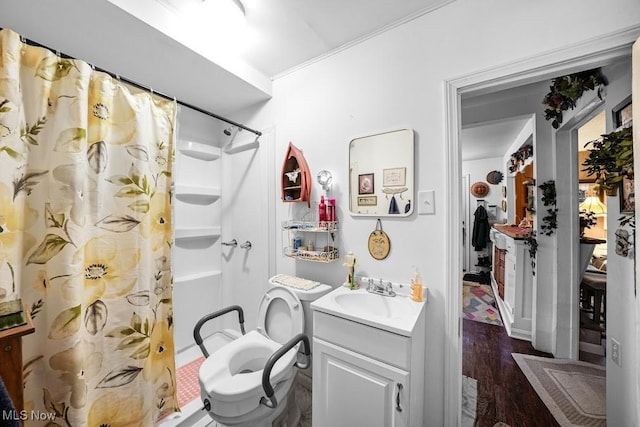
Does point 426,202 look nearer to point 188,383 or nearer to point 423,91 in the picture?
point 423,91

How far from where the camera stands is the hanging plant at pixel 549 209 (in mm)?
1946

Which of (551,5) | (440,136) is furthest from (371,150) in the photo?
(551,5)

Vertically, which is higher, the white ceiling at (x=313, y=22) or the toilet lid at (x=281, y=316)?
→ the white ceiling at (x=313, y=22)

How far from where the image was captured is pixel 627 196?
1.09 meters

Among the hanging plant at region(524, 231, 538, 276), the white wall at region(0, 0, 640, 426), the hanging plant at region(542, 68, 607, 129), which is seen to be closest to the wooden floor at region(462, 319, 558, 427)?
the white wall at region(0, 0, 640, 426)

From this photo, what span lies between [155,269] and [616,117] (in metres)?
2.55

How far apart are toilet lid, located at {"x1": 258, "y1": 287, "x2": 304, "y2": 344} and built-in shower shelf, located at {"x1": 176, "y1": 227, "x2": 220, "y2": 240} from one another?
107cm

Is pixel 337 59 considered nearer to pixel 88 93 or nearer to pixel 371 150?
pixel 371 150

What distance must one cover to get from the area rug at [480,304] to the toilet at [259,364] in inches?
93.8

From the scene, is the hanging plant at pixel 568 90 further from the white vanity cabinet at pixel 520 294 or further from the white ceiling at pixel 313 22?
the white vanity cabinet at pixel 520 294

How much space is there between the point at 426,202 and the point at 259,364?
4.79ft

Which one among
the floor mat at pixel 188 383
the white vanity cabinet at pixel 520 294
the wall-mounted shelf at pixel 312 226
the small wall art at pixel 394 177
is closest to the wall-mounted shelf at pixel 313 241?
the wall-mounted shelf at pixel 312 226

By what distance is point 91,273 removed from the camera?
1.11m

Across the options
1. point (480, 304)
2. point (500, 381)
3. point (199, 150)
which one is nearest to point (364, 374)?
point (500, 381)
